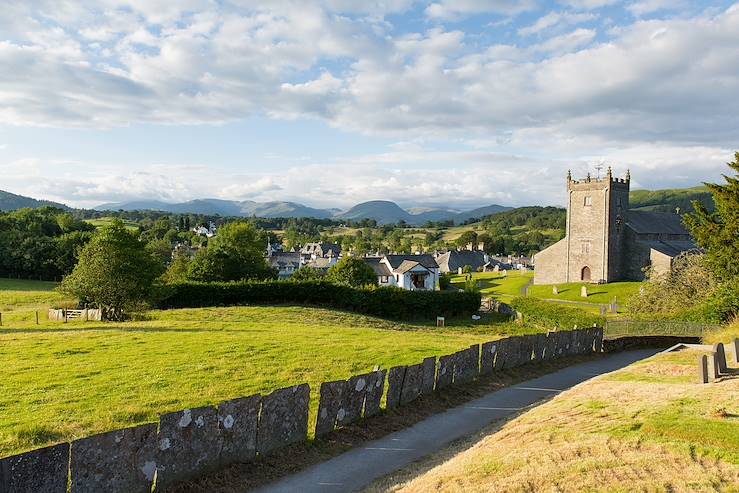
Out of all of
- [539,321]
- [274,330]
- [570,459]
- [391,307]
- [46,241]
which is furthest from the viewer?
[46,241]

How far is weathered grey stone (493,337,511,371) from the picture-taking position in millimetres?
23016

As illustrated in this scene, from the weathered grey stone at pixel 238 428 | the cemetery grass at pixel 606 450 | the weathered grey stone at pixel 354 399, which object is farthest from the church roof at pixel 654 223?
the weathered grey stone at pixel 238 428

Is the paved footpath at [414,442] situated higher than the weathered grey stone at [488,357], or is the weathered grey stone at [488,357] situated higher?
the weathered grey stone at [488,357]

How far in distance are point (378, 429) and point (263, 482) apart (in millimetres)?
4270

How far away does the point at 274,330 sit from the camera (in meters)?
34.1

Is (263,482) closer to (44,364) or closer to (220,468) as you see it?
(220,468)

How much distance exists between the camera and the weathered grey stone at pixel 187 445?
1098 cm

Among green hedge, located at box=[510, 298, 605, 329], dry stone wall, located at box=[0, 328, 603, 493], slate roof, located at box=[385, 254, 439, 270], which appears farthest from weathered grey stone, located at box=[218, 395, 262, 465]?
slate roof, located at box=[385, 254, 439, 270]

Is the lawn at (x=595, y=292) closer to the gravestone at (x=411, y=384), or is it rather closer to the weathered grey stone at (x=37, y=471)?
the gravestone at (x=411, y=384)

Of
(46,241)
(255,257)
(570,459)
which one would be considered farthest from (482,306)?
(46,241)

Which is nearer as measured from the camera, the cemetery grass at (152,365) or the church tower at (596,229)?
the cemetery grass at (152,365)

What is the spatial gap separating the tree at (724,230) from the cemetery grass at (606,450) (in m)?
22.5

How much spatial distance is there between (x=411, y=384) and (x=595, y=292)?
6295cm

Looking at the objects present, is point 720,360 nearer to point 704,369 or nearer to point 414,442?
point 704,369
